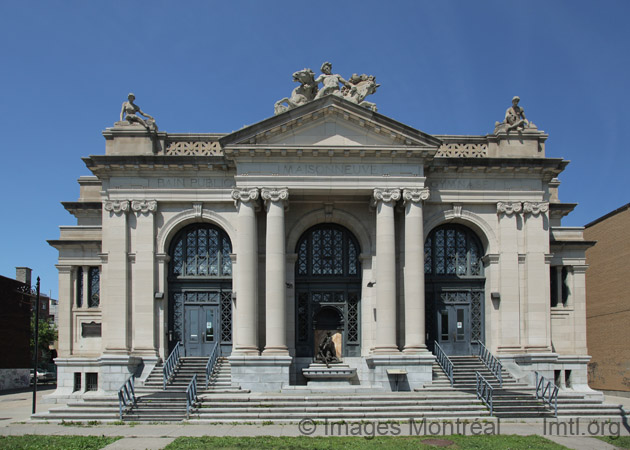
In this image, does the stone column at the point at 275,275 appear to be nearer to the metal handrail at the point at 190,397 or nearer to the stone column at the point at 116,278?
the metal handrail at the point at 190,397

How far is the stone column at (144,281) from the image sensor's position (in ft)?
95.5

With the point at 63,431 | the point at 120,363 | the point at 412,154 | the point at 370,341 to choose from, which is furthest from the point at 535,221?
the point at 63,431

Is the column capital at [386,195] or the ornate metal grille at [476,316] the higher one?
the column capital at [386,195]

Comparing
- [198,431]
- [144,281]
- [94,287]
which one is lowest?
[198,431]

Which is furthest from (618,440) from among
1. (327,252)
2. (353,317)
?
(327,252)

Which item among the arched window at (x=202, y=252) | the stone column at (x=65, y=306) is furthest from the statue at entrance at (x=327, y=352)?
the stone column at (x=65, y=306)

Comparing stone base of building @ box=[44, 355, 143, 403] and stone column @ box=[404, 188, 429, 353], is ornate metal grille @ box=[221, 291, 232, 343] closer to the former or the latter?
stone base of building @ box=[44, 355, 143, 403]

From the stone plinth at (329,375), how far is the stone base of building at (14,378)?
2958 centimetres

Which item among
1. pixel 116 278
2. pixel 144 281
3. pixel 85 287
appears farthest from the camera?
pixel 85 287

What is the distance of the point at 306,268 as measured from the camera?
3116 cm

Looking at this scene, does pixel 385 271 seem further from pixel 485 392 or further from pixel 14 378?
pixel 14 378

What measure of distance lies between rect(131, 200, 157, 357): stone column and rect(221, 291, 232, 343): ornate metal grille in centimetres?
306

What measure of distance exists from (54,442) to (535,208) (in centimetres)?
2134

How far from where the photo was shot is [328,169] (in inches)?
1137
